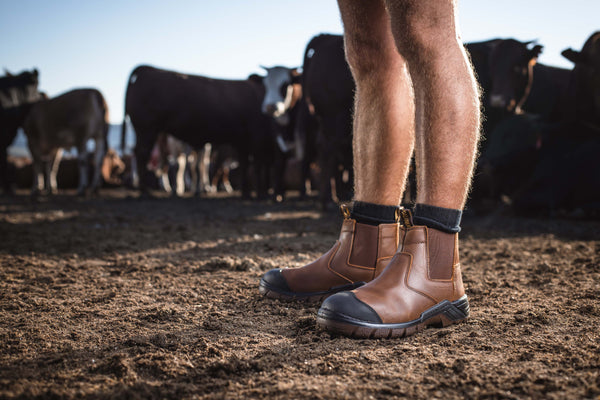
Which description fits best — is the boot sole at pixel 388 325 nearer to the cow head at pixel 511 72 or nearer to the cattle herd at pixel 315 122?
the cattle herd at pixel 315 122

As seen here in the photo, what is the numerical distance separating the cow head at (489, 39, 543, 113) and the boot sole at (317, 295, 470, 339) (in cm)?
472

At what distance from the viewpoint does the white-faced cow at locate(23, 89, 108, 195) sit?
8.20m

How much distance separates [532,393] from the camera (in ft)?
2.60

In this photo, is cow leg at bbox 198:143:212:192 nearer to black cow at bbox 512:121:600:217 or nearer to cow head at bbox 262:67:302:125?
cow head at bbox 262:67:302:125

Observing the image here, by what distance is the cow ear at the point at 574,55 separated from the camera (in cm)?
473

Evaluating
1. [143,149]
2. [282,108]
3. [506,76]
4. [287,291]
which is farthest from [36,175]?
[287,291]

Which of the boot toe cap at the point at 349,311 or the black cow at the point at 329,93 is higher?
the black cow at the point at 329,93

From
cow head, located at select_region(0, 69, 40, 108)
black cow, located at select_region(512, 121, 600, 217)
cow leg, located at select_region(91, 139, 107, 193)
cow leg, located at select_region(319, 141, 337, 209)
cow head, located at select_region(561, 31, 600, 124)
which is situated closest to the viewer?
black cow, located at select_region(512, 121, 600, 217)

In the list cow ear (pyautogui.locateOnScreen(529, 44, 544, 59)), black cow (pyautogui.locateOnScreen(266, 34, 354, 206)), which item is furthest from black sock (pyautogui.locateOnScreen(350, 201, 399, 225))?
cow ear (pyautogui.locateOnScreen(529, 44, 544, 59))

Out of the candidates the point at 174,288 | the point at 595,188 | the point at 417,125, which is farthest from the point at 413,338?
the point at 595,188

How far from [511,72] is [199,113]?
4956 millimetres

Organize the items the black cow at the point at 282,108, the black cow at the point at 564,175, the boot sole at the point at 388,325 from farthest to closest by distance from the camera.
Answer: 1. the black cow at the point at 282,108
2. the black cow at the point at 564,175
3. the boot sole at the point at 388,325

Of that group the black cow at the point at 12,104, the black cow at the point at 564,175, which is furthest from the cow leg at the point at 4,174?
the black cow at the point at 564,175

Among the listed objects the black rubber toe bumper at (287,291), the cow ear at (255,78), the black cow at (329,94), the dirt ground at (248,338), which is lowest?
the dirt ground at (248,338)
